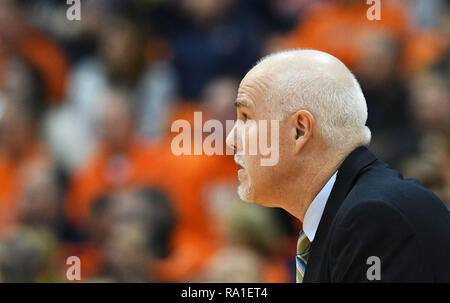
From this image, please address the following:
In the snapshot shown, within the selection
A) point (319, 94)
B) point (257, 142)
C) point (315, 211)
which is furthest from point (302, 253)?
point (319, 94)

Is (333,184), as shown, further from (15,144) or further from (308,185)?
(15,144)

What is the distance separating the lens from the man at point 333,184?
5.48 ft

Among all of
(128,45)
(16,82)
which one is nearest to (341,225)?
(128,45)

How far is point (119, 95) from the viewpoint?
5.04 metres

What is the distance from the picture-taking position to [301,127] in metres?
2.00

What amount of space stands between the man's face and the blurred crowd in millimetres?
1417

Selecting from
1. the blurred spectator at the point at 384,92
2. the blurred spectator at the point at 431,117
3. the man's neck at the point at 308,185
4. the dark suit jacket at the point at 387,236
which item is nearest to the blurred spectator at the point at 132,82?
the blurred spectator at the point at 384,92

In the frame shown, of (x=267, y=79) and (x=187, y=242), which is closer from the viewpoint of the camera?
(x=267, y=79)

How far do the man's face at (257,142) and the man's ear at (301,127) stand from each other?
31mm

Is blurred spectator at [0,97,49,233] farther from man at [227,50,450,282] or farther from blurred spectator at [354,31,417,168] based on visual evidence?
man at [227,50,450,282]

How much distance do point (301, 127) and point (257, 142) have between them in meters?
0.14
